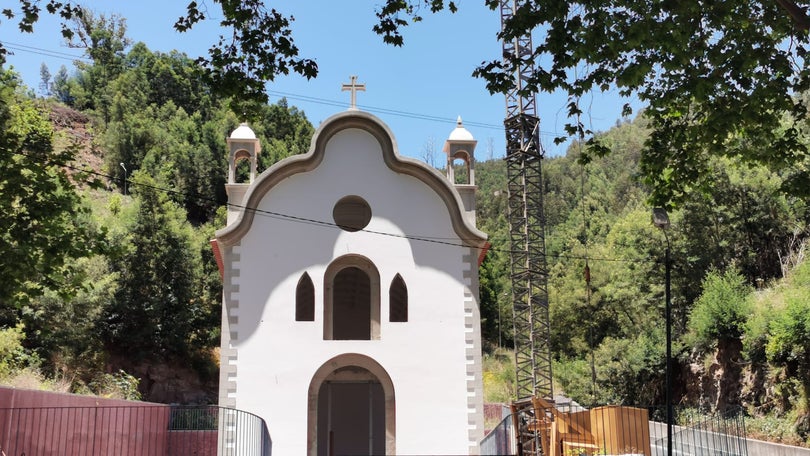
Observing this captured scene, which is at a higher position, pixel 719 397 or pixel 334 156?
pixel 334 156

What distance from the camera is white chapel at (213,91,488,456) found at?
57.1 feet

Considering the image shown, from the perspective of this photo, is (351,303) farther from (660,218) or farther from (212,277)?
(212,277)

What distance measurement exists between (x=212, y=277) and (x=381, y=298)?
30.3 metres

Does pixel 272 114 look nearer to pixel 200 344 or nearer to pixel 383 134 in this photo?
pixel 200 344

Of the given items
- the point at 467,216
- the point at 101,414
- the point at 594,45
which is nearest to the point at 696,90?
the point at 594,45

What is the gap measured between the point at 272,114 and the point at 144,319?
3212 cm

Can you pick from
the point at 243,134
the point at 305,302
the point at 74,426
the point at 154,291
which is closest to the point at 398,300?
the point at 305,302

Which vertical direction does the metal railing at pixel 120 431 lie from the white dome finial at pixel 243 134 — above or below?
below

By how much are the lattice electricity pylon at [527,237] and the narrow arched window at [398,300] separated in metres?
19.0

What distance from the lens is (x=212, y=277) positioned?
46.1m

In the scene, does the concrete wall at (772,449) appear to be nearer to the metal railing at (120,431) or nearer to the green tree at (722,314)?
the green tree at (722,314)

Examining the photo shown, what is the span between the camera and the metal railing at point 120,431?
13430 millimetres

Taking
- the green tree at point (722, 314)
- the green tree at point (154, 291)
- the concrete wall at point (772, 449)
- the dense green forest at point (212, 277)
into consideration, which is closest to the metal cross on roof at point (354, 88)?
the dense green forest at point (212, 277)

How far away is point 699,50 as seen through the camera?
1351 centimetres
